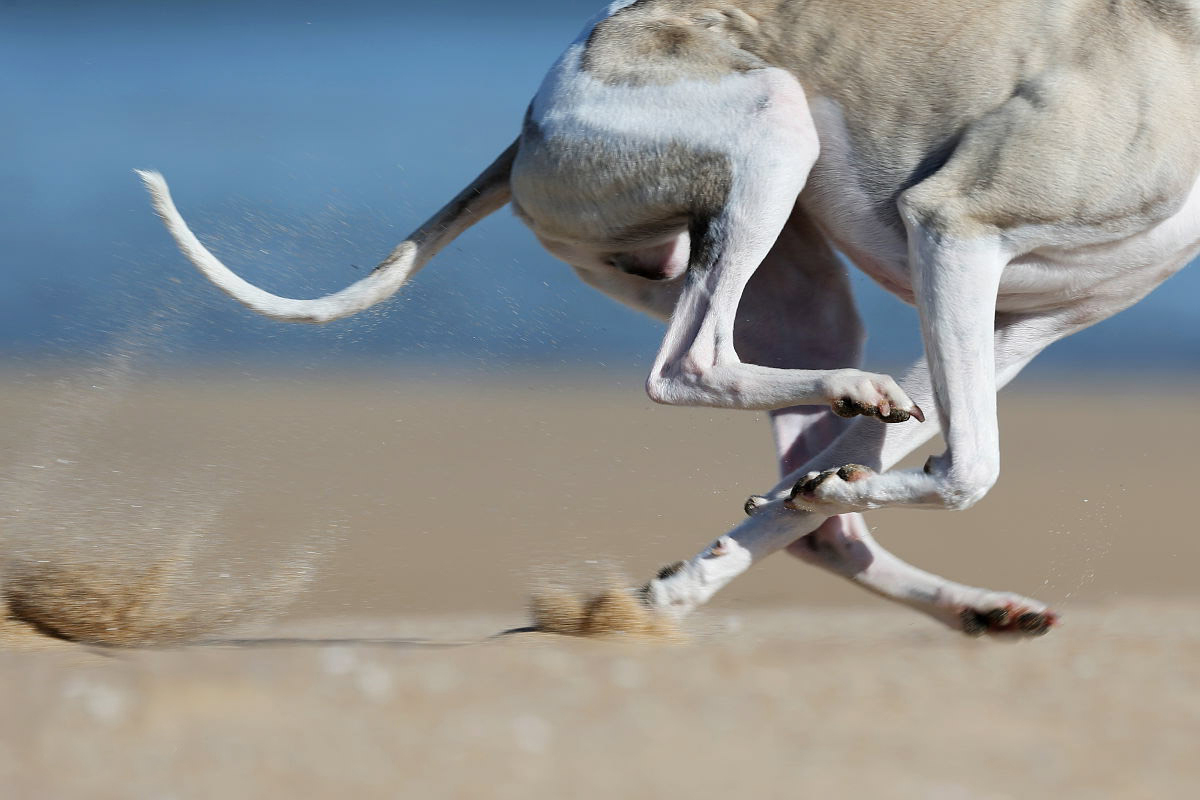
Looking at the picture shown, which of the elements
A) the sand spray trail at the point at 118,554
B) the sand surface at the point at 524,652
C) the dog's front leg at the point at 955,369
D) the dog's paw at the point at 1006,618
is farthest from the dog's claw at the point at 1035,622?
the sand spray trail at the point at 118,554

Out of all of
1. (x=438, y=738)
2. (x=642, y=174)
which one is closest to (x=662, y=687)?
(x=438, y=738)

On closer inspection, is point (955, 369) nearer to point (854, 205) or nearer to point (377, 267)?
point (854, 205)

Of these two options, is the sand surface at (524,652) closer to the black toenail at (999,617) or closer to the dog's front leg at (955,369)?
the black toenail at (999,617)

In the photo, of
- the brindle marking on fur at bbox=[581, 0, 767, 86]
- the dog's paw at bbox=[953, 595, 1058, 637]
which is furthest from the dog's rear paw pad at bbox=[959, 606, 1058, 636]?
the brindle marking on fur at bbox=[581, 0, 767, 86]

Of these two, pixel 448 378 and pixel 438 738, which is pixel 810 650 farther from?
pixel 448 378

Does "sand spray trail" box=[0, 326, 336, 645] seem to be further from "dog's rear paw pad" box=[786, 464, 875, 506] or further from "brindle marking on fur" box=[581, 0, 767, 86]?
"brindle marking on fur" box=[581, 0, 767, 86]

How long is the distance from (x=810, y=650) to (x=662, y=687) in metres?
0.74

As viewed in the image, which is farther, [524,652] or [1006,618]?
[1006,618]

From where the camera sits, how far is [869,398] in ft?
11.3

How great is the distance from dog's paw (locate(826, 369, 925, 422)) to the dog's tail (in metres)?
1.30

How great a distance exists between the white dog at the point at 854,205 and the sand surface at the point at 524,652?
20.5 inches

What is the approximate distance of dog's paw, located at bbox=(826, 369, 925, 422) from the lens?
11.3ft

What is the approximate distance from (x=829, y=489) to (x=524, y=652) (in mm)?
914

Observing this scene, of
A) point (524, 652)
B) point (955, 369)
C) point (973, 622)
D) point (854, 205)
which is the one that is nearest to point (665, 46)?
point (854, 205)
